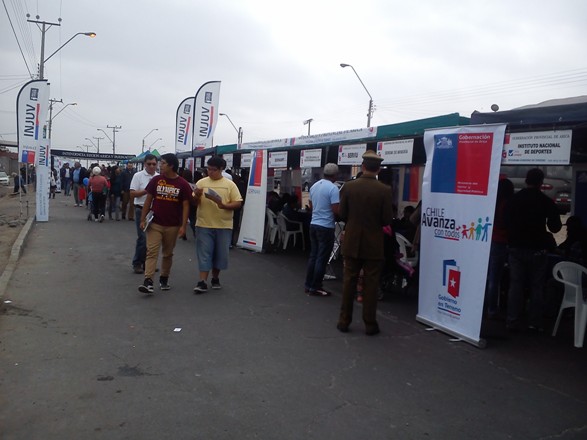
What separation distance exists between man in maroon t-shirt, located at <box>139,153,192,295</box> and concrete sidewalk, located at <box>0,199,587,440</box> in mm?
594

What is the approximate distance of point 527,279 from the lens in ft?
20.2

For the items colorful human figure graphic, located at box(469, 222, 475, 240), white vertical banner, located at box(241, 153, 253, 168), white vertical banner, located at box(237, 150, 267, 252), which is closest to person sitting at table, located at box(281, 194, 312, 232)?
white vertical banner, located at box(237, 150, 267, 252)

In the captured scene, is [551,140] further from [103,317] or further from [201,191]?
[103,317]

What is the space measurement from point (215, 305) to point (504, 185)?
4.01m

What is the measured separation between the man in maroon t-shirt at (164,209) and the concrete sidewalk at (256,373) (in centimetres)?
59

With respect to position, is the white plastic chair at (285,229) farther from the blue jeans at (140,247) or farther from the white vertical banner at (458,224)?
the white vertical banner at (458,224)

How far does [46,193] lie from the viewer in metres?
15.8

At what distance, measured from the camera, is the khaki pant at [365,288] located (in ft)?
18.6

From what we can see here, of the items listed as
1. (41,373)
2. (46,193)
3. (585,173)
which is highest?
(585,173)

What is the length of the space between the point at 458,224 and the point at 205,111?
1308cm

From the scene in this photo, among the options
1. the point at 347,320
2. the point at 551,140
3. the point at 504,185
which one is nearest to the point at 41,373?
the point at 347,320

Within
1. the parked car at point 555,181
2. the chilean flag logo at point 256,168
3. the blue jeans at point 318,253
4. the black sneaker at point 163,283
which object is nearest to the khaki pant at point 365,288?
the blue jeans at point 318,253

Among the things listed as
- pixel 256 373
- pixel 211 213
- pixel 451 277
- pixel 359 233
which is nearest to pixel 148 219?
pixel 211 213

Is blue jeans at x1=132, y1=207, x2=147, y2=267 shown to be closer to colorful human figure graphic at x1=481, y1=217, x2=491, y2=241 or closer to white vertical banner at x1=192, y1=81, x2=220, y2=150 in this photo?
colorful human figure graphic at x1=481, y1=217, x2=491, y2=241
